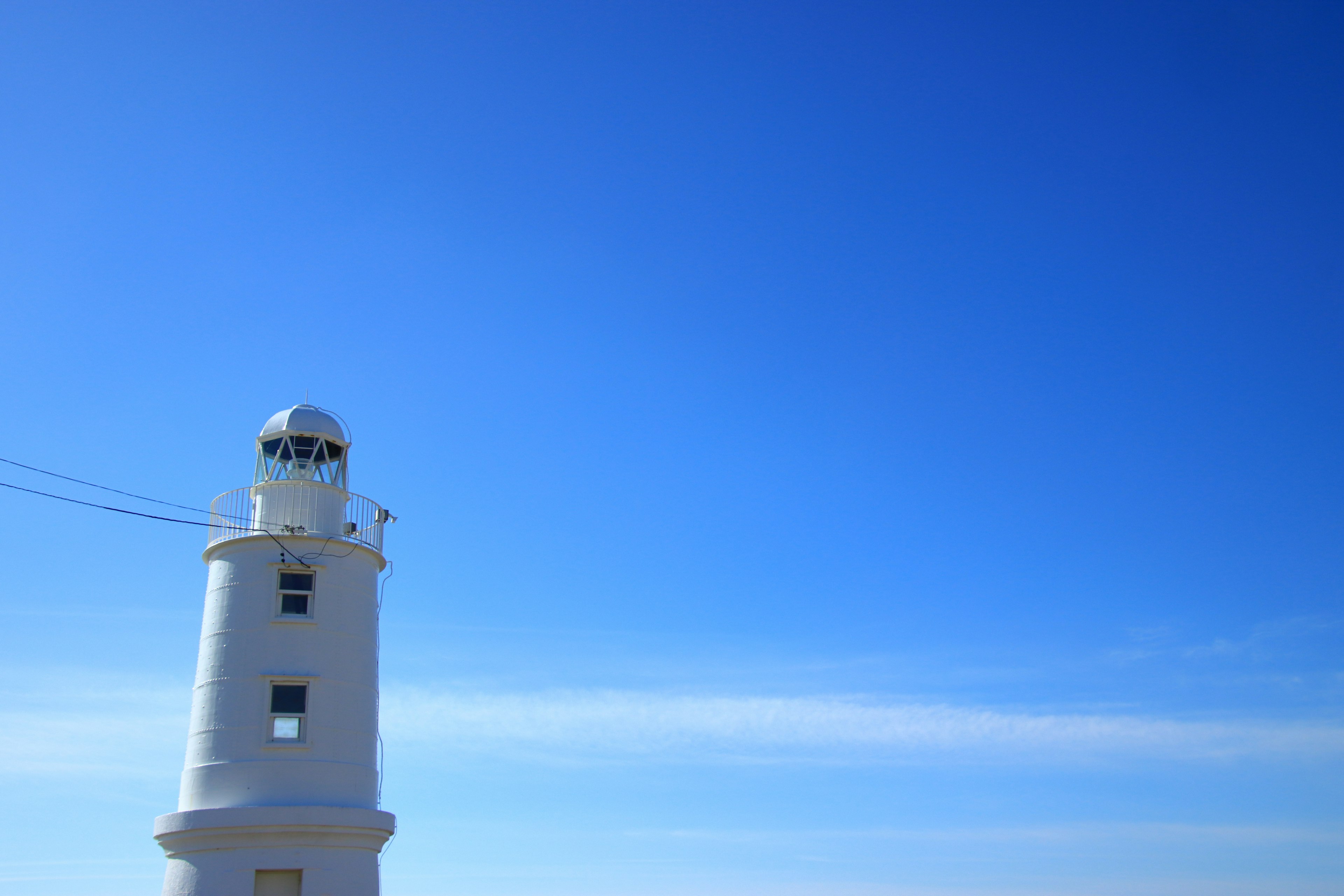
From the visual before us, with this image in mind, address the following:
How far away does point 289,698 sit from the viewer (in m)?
25.3

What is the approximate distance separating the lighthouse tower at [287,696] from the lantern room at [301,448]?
37 millimetres

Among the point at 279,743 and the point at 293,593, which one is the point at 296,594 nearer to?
the point at 293,593

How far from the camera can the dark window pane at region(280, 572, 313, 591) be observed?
26.4m

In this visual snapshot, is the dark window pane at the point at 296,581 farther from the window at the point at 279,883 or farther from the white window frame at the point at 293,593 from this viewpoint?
the window at the point at 279,883

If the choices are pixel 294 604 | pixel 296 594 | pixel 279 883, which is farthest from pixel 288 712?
pixel 279 883

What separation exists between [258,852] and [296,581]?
6252 mm

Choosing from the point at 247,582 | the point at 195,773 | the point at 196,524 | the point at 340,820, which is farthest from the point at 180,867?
the point at 196,524

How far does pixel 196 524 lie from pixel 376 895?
33.1 feet

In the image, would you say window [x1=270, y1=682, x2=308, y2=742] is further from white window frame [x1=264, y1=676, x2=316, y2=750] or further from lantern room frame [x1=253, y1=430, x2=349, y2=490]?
lantern room frame [x1=253, y1=430, x2=349, y2=490]

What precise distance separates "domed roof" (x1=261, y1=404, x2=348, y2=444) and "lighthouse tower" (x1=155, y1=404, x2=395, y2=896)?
45mm

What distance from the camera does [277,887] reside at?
2370 centimetres

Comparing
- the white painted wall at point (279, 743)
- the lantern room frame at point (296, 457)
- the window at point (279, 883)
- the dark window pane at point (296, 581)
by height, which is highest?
the lantern room frame at point (296, 457)

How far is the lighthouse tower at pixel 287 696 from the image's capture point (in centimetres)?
2373

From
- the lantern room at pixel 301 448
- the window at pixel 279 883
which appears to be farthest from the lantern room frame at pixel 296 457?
the window at pixel 279 883
